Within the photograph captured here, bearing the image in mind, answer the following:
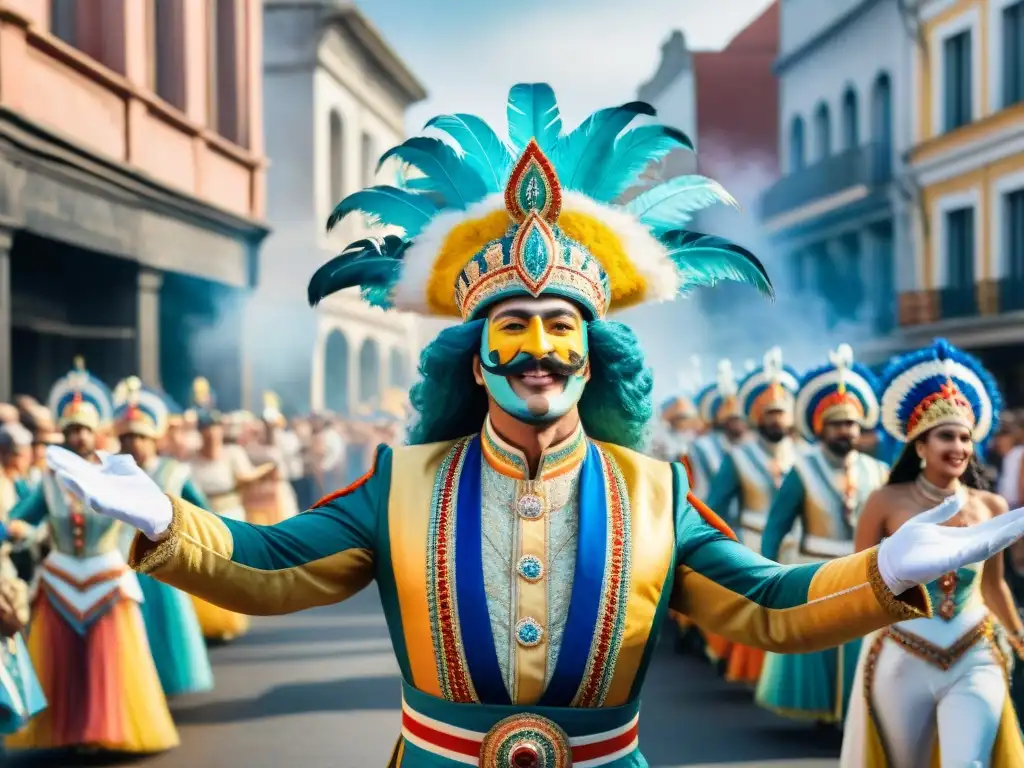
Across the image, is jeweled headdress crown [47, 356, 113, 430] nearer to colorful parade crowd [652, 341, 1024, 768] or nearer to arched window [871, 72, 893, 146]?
colorful parade crowd [652, 341, 1024, 768]

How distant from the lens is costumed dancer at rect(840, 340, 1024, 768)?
5.35 metres

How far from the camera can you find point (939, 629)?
5445 millimetres

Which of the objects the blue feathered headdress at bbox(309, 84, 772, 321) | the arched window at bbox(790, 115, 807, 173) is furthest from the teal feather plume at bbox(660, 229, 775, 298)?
the arched window at bbox(790, 115, 807, 173)

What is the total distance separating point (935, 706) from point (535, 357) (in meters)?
2.79

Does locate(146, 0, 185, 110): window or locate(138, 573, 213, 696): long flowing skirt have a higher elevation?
locate(146, 0, 185, 110): window

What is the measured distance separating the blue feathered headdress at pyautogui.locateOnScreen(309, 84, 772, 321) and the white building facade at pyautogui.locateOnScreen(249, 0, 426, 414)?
20632 mm

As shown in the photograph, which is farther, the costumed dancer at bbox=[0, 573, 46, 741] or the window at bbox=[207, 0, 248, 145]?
the window at bbox=[207, 0, 248, 145]

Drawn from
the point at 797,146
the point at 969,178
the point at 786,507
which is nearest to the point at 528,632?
the point at 786,507

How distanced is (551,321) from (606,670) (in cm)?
89

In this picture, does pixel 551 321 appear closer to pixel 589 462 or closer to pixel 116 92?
pixel 589 462

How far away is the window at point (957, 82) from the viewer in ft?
84.7

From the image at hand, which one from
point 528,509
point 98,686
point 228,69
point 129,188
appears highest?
point 228,69

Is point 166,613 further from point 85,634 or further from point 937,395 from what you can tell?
point 937,395

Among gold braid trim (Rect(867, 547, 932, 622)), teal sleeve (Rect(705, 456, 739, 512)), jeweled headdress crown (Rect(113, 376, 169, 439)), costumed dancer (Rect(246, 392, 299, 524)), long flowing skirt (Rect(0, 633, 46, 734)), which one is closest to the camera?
gold braid trim (Rect(867, 547, 932, 622))
